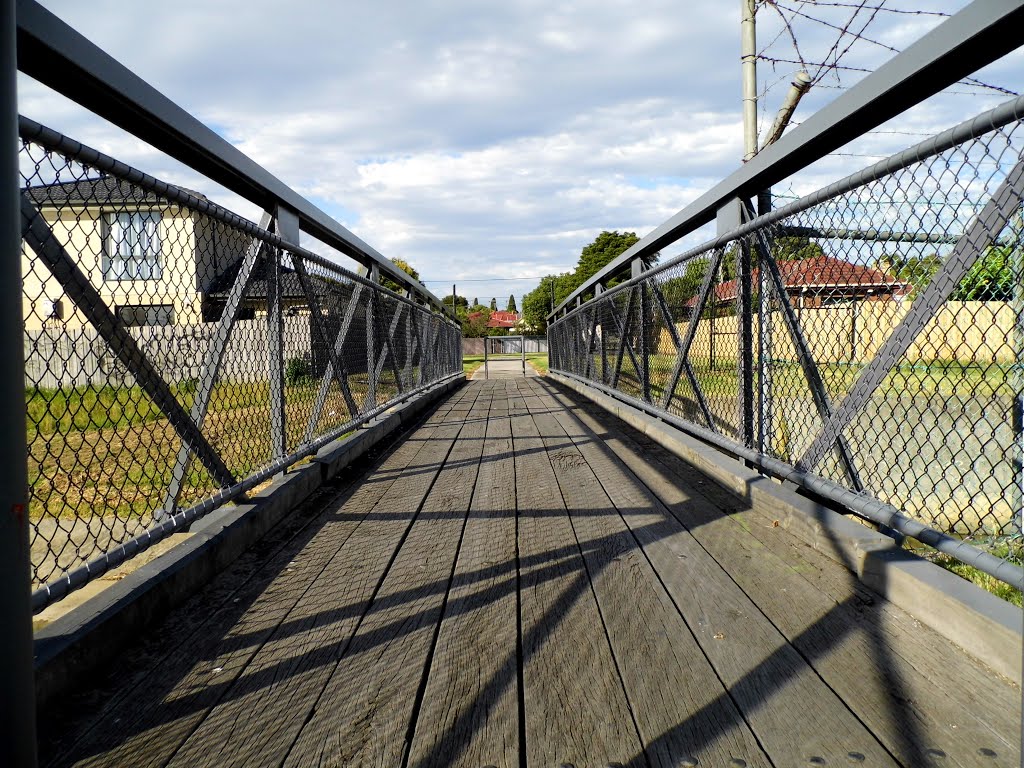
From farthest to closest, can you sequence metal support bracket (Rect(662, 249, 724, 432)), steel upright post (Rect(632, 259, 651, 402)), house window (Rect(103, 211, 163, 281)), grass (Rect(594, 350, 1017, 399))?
1. steel upright post (Rect(632, 259, 651, 402))
2. metal support bracket (Rect(662, 249, 724, 432))
3. grass (Rect(594, 350, 1017, 399))
4. house window (Rect(103, 211, 163, 281))

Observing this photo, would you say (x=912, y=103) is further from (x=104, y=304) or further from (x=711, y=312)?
(x=104, y=304)

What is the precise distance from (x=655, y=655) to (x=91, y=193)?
5.60 feet

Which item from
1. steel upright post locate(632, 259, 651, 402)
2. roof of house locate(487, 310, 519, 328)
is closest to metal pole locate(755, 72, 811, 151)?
steel upright post locate(632, 259, 651, 402)

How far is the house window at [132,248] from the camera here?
180 cm

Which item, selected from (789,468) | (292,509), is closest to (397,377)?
(292,509)

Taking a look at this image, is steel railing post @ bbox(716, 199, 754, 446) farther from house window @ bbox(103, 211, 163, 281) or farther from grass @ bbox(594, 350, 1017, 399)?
house window @ bbox(103, 211, 163, 281)

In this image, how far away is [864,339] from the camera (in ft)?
7.52

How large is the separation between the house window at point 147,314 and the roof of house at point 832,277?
2.04m

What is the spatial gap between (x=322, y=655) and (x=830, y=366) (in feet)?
6.16

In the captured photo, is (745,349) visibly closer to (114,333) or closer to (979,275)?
(979,275)

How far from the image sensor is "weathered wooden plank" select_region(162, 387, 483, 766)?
1.32 metres

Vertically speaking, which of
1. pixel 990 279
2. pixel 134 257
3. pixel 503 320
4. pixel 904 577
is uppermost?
pixel 503 320

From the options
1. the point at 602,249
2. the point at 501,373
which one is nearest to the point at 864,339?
the point at 501,373

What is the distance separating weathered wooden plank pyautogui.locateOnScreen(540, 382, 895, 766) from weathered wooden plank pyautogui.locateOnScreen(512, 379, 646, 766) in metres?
0.24
